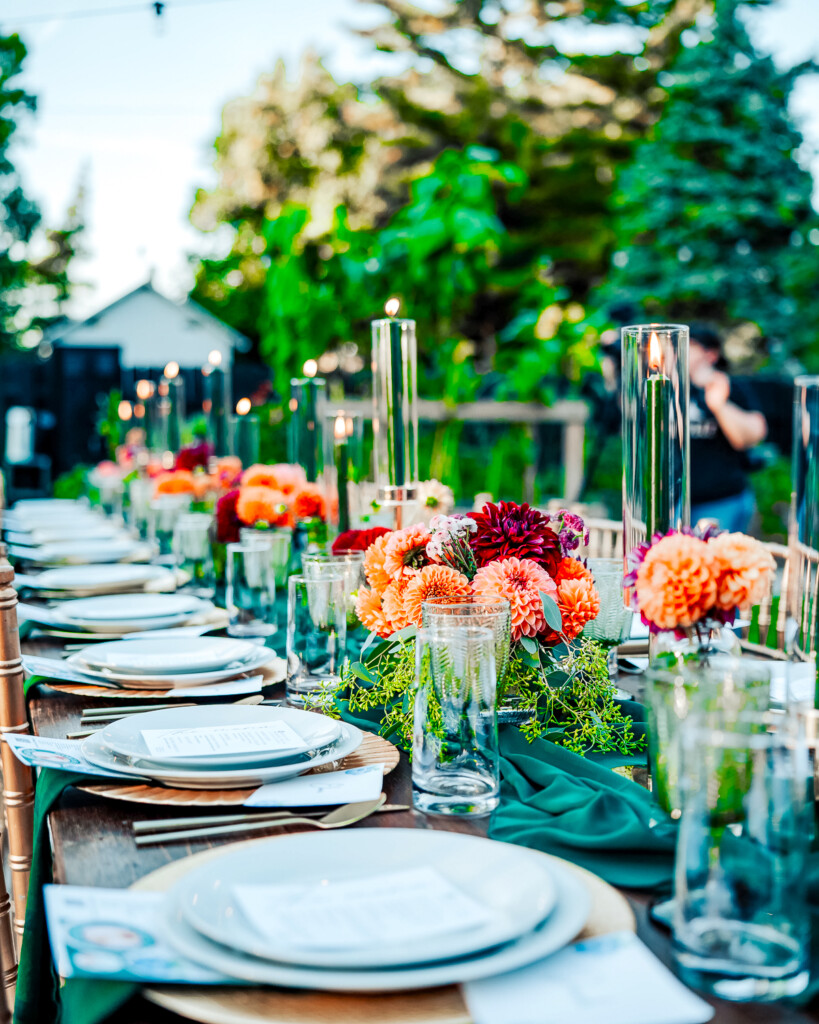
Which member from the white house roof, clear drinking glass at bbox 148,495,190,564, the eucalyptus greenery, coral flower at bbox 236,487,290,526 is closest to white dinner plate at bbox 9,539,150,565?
clear drinking glass at bbox 148,495,190,564

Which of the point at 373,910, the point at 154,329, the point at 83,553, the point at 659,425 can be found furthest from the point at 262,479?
the point at 154,329

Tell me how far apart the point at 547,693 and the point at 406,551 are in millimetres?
208

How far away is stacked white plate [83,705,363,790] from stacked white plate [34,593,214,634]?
21.9 inches

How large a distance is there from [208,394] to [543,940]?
7.47 feet

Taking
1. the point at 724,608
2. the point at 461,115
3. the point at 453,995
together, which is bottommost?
the point at 453,995

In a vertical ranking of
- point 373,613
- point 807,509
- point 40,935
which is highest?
point 807,509

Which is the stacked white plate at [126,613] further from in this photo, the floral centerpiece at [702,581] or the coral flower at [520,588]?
the floral centerpiece at [702,581]

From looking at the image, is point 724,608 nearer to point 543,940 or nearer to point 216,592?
point 543,940

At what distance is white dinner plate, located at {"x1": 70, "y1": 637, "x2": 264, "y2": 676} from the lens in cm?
121

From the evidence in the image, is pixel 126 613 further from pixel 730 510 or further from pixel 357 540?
pixel 730 510

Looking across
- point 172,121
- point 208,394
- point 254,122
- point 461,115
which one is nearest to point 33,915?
point 208,394

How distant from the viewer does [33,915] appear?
914 mm

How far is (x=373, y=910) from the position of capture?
1.86 ft

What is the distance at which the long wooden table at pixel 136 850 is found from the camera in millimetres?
518
